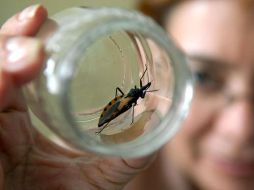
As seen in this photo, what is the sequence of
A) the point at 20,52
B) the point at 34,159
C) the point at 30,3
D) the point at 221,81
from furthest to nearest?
the point at 30,3 → the point at 221,81 → the point at 34,159 → the point at 20,52

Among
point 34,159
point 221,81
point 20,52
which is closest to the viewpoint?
point 20,52

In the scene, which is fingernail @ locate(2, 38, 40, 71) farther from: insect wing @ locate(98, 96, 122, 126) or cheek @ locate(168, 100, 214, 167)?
cheek @ locate(168, 100, 214, 167)

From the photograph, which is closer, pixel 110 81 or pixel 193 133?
pixel 110 81

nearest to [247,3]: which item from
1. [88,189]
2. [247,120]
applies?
[247,120]

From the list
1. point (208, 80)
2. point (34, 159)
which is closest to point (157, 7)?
point (208, 80)

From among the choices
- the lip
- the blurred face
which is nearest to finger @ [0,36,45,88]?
the blurred face

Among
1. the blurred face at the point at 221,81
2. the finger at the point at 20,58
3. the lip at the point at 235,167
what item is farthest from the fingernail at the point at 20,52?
the lip at the point at 235,167

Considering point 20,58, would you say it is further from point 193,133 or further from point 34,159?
point 193,133
